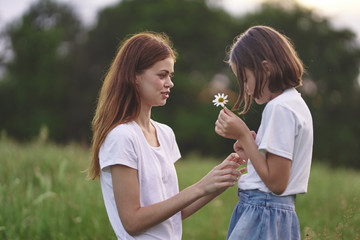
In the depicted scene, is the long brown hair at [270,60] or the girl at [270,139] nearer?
the girl at [270,139]

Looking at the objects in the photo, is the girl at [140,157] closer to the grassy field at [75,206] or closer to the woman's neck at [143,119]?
the woman's neck at [143,119]

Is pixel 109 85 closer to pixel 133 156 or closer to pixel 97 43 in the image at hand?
pixel 133 156

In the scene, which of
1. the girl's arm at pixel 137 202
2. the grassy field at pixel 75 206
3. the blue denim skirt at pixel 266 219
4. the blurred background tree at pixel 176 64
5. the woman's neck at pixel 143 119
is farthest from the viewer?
the blurred background tree at pixel 176 64

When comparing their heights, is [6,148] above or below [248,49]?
below

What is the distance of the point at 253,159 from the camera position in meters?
2.07

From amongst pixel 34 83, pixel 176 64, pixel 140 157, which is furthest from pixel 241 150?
pixel 34 83

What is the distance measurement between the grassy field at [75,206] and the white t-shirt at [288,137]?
1.07 meters

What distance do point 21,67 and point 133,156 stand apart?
90.4 feet

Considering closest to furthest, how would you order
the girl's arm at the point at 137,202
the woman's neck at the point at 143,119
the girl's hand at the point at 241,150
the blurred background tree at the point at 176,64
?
the girl's hand at the point at 241,150 < the girl's arm at the point at 137,202 < the woman's neck at the point at 143,119 < the blurred background tree at the point at 176,64

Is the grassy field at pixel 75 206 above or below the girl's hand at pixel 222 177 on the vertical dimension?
below

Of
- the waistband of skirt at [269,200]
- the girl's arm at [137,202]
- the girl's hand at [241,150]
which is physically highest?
the girl's hand at [241,150]

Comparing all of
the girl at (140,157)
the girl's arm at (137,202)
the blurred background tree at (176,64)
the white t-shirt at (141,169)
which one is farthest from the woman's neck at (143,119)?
the blurred background tree at (176,64)

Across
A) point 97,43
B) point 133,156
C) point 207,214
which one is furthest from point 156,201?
point 97,43

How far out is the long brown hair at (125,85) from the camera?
8.43ft
